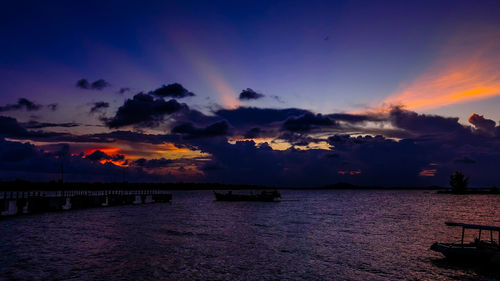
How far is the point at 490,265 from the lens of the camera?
27484mm

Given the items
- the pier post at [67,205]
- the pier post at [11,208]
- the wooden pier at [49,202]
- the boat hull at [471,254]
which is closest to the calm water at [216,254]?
the boat hull at [471,254]

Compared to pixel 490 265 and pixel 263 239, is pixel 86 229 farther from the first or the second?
pixel 490 265

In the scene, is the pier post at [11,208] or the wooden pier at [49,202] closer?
the pier post at [11,208]

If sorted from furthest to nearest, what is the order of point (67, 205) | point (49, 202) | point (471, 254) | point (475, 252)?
point (67, 205) < point (49, 202) < point (471, 254) < point (475, 252)

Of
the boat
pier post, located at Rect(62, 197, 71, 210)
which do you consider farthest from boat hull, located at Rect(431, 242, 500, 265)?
pier post, located at Rect(62, 197, 71, 210)

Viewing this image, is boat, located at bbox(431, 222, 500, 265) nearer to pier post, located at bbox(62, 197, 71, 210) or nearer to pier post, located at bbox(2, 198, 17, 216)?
pier post, located at bbox(2, 198, 17, 216)

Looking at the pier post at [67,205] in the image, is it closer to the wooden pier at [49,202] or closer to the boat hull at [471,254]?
the wooden pier at [49,202]

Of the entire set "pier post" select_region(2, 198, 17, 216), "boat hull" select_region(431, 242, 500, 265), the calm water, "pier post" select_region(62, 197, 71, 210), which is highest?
"boat hull" select_region(431, 242, 500, 265)

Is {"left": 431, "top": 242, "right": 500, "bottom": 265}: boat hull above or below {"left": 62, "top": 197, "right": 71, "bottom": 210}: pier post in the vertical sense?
above

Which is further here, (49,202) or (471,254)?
(49,202)

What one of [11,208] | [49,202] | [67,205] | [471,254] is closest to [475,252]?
[471,254]

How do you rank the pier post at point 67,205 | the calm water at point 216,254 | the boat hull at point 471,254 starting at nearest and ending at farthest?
1. the calm water at point 216,254
2. the boat hull at point 471,254
3. the pier post at point 67,205

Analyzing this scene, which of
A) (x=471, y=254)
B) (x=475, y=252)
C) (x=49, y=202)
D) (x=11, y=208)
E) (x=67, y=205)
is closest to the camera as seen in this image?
(x=475, y=252)

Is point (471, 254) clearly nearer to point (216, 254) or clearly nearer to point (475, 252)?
point (475, 252)
